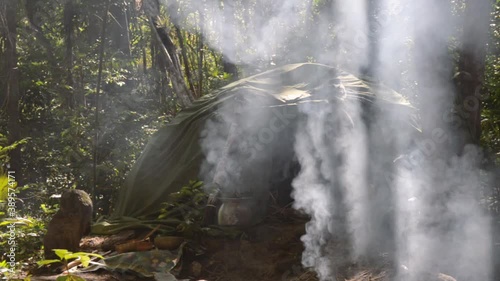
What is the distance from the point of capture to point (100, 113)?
29.0 feet

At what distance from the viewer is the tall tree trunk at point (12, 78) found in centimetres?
888

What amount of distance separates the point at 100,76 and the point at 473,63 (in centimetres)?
534

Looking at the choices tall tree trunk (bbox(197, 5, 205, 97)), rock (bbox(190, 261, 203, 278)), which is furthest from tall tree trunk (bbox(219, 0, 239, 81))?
rock (bbox(190, 261, 203, 278))

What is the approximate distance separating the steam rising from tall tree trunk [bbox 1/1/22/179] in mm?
4012

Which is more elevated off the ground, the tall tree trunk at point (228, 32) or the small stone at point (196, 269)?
the tall tree trunk at point (228, 32)

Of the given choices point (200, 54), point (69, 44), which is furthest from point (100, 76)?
point (200, 54)

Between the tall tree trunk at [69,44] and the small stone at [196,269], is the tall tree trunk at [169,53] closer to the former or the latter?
the tall tree trunk at [69,44]

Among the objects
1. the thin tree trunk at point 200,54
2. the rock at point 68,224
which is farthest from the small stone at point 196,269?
the thin tree trunk at point 200,54

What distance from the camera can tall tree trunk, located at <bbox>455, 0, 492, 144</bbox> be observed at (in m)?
5.63

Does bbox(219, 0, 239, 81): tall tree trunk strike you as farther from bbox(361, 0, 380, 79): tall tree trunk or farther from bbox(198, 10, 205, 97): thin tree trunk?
bbox(361, 0, 380, 79): tall tree trunk

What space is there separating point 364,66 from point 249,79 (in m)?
2.27

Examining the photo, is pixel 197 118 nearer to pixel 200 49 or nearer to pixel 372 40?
pixel 372 40

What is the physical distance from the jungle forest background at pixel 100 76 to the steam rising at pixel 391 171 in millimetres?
1091

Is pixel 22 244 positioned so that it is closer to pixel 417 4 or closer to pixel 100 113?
pixel 100 113
